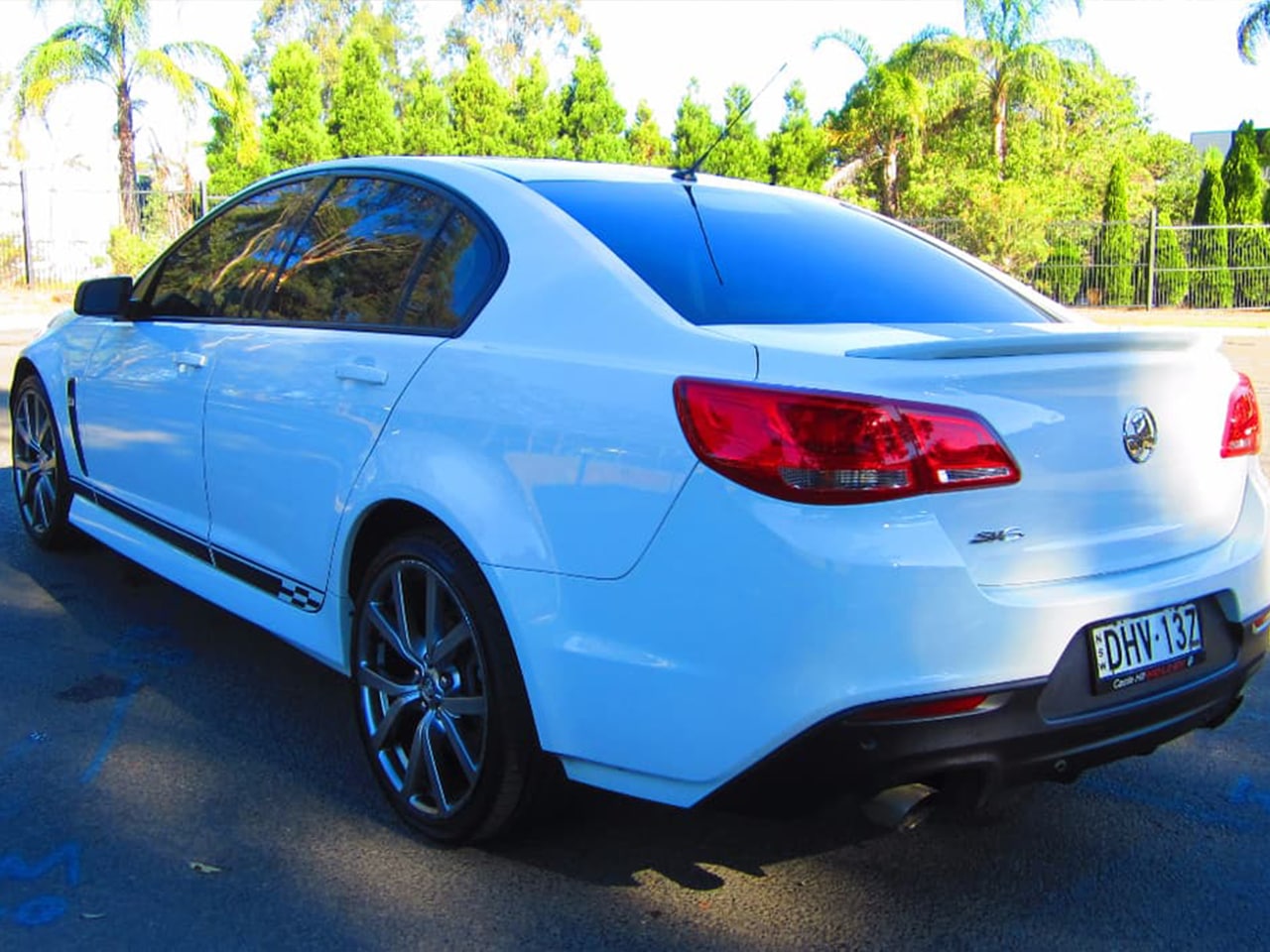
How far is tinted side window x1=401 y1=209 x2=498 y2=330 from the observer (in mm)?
3006

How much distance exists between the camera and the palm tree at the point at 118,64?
2466 centimetres

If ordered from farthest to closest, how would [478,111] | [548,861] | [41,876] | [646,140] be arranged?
[646,140]
[478,111]
[548,861]
[41,876]

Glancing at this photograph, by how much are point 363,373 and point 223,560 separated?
1033 mm

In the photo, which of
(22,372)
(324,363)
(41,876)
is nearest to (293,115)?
(22,372)

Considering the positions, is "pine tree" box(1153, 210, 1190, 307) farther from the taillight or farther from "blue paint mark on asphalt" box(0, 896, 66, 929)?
"blue paint mark on asphalt" box(0, 896, 66, 929)

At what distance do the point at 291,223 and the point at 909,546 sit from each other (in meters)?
2.46

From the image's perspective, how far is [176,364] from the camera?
4047 millimetres

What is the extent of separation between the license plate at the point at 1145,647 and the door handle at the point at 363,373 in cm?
174

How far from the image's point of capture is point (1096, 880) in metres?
2.84

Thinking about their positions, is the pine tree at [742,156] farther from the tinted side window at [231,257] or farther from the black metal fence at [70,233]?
the tinted side window at [231,257]

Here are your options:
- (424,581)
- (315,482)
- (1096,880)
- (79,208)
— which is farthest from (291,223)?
(79,208)

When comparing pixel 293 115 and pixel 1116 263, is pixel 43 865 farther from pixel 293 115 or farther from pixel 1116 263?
pixel 293 115

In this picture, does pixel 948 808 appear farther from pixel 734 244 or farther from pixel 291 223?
pixel 291 223

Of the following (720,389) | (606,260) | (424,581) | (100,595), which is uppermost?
(606,260)
